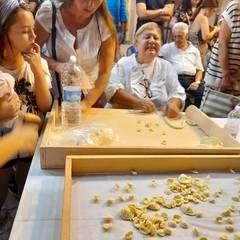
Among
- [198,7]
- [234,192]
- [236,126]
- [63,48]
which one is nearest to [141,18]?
[198,7]

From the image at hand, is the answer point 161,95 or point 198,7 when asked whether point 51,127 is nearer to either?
point 161,95

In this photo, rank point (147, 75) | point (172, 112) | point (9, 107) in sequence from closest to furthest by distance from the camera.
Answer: point (9, 107) → point (172, 112) → point (147, 75)

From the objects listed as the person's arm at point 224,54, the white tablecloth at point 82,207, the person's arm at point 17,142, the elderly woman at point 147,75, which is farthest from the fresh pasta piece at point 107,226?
the person's arm at point 224,54

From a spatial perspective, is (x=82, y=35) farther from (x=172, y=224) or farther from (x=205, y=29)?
(x=205, y=29)

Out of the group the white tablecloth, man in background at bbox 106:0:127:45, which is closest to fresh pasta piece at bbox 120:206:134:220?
the white tablecloth

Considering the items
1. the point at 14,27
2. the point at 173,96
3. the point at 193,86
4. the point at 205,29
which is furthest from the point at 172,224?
the point at 205,29

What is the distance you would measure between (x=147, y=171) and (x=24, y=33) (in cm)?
70

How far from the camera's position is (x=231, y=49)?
178 cm

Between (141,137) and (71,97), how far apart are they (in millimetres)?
315

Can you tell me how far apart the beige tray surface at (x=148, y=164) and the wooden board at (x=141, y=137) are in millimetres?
50

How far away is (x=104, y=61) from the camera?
4.59ft

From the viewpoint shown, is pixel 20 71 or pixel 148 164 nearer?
pixel 148 164

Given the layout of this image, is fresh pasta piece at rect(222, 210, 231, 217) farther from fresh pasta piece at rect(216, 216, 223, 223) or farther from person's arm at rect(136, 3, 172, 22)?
person's arm at rect(136, 3, 172, 22)

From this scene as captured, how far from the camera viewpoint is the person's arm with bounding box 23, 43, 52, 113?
3.60ft
